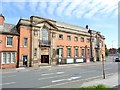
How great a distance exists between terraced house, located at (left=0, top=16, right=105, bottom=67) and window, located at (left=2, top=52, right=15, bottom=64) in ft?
3.85

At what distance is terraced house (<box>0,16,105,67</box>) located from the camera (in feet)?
114

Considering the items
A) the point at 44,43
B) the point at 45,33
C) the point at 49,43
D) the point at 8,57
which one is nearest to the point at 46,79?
the point at 8,57

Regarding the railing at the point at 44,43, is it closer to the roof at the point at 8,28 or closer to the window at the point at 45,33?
the window at the point at 45,33

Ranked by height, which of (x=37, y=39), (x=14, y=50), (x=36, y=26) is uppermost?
(x=36, y=26)

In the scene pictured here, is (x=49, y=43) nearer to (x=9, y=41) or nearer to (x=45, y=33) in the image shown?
(x=45, y=33)

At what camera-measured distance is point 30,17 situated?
36688mm

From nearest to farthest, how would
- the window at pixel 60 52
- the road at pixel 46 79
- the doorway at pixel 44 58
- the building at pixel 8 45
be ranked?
the road at pixel 46 79
the building at pixel 8 45
the doorway at pixel 44 58
the window at pixel 60 52

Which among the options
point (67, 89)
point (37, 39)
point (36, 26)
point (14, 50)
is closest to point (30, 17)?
point (36, 26)

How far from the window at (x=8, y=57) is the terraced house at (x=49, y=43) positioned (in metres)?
1.17

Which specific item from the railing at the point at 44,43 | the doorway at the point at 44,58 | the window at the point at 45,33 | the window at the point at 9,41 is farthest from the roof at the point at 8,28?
the doorway at the point at 44,58

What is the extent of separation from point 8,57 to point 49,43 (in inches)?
400

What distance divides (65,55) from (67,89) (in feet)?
94.6

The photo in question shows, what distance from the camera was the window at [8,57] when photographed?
3132 cm

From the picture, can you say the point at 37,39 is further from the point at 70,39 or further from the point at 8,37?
the point at 70,39
